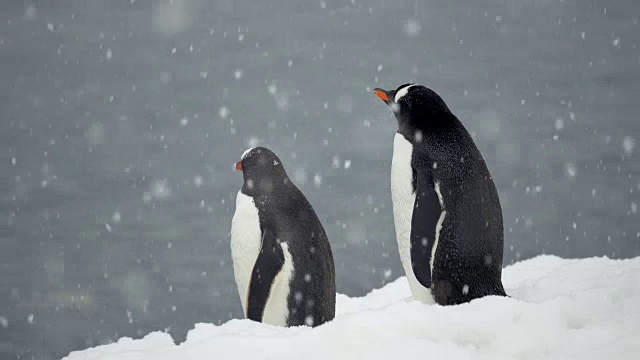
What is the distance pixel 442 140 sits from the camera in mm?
3436

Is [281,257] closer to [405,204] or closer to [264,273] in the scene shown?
[264,273]

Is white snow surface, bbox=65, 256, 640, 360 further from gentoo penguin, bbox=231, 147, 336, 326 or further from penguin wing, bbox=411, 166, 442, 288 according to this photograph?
gentoo penguin, bbox=231, 147, 336, 326

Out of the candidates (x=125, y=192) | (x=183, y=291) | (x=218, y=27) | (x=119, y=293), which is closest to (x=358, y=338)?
(x=183, y=291)

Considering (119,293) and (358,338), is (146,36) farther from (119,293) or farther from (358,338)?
(358,338)

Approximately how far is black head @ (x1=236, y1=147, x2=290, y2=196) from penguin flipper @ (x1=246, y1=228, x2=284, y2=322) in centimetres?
26

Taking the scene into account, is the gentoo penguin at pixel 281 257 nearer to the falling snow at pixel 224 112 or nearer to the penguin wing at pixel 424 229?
the penguin wing at pixel 424 229

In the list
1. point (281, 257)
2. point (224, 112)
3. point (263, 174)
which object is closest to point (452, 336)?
point (281, 257)

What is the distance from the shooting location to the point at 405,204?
3498mm

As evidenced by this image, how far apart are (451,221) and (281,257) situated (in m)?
0.86

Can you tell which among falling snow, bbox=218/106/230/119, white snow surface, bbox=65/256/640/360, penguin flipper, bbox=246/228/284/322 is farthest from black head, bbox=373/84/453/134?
falling snow, bbox=218/106/230/119

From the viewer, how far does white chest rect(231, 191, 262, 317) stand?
12.7ft

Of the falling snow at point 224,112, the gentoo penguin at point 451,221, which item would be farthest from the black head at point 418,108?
the falling snow at point 224,112

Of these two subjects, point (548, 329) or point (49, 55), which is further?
point (49, 55)

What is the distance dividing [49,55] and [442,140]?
4056 centimetres
